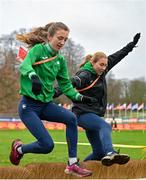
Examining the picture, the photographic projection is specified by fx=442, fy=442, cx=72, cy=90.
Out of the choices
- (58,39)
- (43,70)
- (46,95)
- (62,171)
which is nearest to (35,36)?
(58,39)

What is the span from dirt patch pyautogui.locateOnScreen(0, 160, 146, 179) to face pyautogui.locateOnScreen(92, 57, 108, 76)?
1.20 meters

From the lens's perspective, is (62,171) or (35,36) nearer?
(35,36)

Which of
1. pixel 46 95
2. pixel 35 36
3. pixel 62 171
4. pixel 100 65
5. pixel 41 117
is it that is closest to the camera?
pixel 46 95

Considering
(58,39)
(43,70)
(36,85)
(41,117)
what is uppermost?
(58,39)

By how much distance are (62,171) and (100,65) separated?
4.75ft

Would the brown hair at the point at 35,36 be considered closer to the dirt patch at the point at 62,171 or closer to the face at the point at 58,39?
the face at the point at 58,39

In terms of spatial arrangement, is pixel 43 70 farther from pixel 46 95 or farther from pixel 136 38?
pixel 136 38

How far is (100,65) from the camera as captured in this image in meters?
5.76

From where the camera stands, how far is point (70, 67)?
124ft

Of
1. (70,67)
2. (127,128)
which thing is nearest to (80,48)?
(70,67)

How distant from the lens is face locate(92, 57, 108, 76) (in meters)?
5.76

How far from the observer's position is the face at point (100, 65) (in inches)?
227

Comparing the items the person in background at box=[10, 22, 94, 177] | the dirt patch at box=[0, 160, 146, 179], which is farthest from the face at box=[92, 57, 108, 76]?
the dirt patch at box=[0, 160, 146, 179]

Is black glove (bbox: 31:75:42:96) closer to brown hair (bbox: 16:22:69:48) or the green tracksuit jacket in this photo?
the green tracksuit jacket
